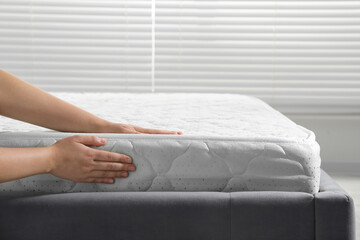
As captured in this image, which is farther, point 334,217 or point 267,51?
point 267,51

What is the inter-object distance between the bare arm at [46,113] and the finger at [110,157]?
0.18m

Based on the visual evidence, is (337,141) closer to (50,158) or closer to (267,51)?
(267,51)

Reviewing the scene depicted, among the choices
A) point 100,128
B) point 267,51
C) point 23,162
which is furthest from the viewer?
point 267,51

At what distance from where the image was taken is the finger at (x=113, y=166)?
1373 mm

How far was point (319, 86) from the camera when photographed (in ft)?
11.4

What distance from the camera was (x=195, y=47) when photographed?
352cm

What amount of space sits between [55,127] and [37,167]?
0.29 metres

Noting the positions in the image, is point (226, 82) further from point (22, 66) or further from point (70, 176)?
point (70, 176)

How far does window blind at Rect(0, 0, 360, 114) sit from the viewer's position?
11.3ft

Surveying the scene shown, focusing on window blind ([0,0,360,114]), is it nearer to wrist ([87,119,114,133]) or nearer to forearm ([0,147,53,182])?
wrist ([87,119,114,133])

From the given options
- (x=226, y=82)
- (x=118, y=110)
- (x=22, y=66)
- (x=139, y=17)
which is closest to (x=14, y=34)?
(x=22, y=66)

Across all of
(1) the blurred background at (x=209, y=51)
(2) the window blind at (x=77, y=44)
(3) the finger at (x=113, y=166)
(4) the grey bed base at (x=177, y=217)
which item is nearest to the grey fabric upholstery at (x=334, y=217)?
(4) the grey bed base at (x=177, y=217)

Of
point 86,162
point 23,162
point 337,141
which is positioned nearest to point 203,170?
point 86,162

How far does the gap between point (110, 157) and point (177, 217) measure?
0.22m
